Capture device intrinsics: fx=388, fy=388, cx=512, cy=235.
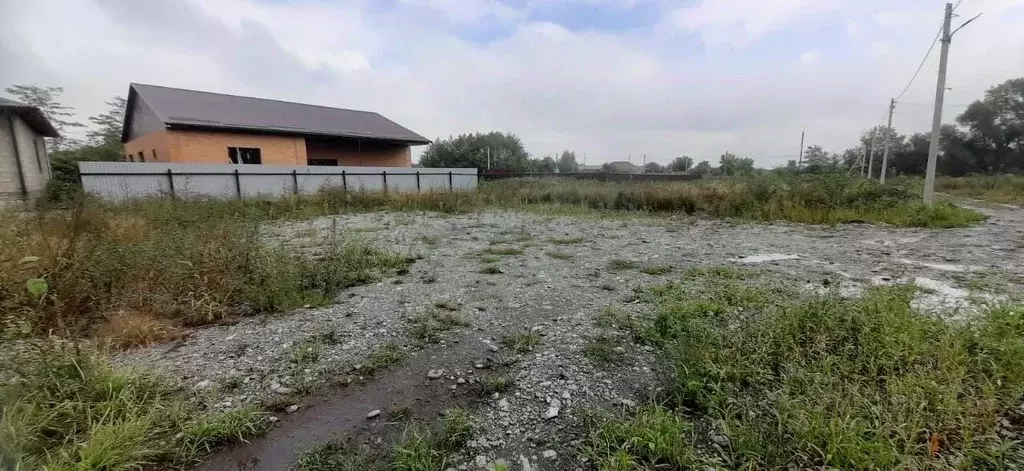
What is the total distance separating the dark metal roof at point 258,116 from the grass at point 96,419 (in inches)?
474

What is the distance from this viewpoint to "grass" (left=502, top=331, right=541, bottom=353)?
239 centimetres

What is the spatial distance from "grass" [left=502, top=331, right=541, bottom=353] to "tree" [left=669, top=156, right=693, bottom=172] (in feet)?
90.5

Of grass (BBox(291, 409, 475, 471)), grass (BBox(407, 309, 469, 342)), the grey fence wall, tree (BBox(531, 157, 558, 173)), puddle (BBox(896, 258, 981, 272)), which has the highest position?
tree (BBox(531, 157, 558, 173))

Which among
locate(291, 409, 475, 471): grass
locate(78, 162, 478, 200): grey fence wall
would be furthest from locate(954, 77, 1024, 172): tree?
locate(291, 409, 475, 471): grass

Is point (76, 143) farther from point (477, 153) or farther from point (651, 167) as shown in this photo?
point (651, 167)

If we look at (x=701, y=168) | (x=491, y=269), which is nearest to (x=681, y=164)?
(x=701, y=168)

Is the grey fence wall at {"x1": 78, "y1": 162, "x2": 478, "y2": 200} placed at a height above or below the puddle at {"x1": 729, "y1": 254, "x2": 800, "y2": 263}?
above

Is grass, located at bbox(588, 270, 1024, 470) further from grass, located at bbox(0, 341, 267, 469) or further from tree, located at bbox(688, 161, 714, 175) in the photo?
tree, located at bbox(688, 161, 714, 175)

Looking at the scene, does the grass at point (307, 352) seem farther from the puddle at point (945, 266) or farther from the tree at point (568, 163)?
the tree at point (568, 163)

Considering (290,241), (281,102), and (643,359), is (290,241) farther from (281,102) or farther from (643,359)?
(281,102)

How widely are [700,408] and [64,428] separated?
8.46 feet

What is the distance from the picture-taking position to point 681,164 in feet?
93.1

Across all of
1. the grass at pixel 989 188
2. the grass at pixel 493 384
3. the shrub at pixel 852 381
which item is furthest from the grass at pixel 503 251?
the grass at pixel 989 188

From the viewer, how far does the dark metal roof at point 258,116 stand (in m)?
11.6
